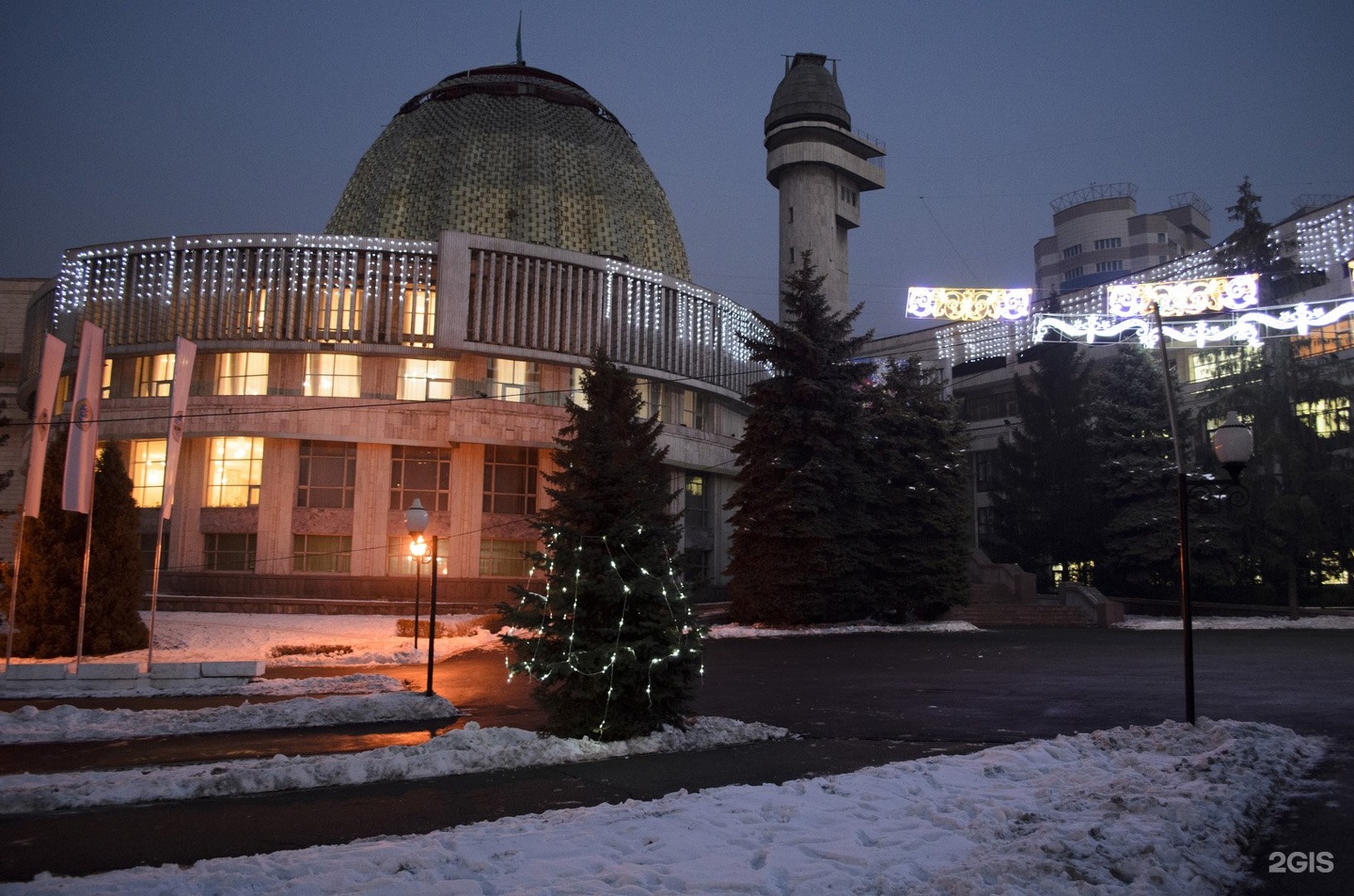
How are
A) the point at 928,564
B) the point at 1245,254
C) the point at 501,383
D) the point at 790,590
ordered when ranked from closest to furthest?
the point at 790,590
the point at 928,564
the point at 1245,254
the point at 501,383

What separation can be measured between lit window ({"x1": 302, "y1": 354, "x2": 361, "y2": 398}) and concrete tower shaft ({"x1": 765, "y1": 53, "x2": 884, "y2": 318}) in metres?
28.1

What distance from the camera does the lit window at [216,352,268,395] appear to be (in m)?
40.2

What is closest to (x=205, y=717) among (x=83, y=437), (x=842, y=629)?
(x=83, y=437)

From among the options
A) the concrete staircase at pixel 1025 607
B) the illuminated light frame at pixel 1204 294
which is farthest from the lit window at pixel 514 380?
the illuminated light frame at pixel 1204 294

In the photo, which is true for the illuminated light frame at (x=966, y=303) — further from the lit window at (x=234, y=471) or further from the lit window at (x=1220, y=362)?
the lit window at (x=234, y=471)

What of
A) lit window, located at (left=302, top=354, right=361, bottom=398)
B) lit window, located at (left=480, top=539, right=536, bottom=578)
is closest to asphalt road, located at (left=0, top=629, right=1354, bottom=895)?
lit window, located at (left=480, top=539, right=536, bottom=578)

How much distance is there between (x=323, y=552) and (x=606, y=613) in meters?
32.3

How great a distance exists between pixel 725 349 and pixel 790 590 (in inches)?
875

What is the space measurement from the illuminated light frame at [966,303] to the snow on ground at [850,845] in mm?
40230

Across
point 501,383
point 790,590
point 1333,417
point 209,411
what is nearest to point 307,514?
point 209,411

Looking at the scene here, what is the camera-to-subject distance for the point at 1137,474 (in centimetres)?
3634

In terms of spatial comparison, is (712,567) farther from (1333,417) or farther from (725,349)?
(1333,417)

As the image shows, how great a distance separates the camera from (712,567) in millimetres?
49719

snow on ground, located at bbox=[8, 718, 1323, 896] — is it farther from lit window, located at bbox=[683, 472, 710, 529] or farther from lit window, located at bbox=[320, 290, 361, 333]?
lit window, located at bbox=[683, 472, 710, 529]
